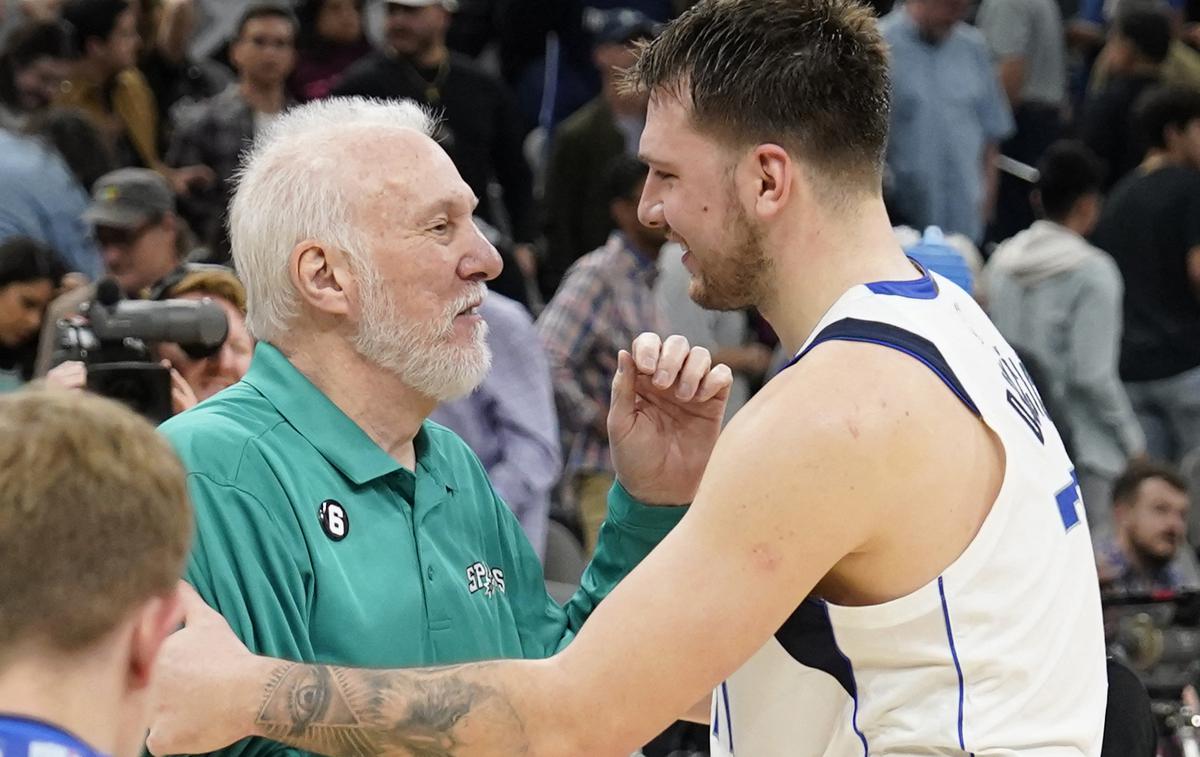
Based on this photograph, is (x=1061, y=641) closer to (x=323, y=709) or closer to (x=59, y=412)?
(x=323, y=709)

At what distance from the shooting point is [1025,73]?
1132 centimetres

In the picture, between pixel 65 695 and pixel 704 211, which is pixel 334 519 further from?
pixel 65 695

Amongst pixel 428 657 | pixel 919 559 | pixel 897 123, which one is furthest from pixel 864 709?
pixel 897 123

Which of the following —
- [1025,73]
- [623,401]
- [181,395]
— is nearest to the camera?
[623,401]

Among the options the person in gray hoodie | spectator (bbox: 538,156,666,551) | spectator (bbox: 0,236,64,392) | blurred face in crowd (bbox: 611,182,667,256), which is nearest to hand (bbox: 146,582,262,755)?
spectator (bbox: 0,236,64,392)

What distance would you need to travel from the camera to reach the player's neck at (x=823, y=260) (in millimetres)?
2688

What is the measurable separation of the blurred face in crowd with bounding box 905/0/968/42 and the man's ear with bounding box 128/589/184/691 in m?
8.07

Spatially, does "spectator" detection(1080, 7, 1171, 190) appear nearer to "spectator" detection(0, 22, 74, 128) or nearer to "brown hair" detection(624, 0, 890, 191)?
"spectator" detection(0, 22, 74, 128)

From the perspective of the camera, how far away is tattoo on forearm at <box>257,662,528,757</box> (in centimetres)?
253

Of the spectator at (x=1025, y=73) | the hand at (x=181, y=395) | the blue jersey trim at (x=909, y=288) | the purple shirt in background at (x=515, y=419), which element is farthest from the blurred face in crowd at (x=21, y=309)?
the spectator at (x=1025, y=73)

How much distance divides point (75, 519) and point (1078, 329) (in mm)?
6952

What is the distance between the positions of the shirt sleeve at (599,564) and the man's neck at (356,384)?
346 mm

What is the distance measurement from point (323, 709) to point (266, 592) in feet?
0.82

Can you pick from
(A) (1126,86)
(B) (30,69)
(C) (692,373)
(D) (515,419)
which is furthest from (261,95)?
(C) (692,373)
